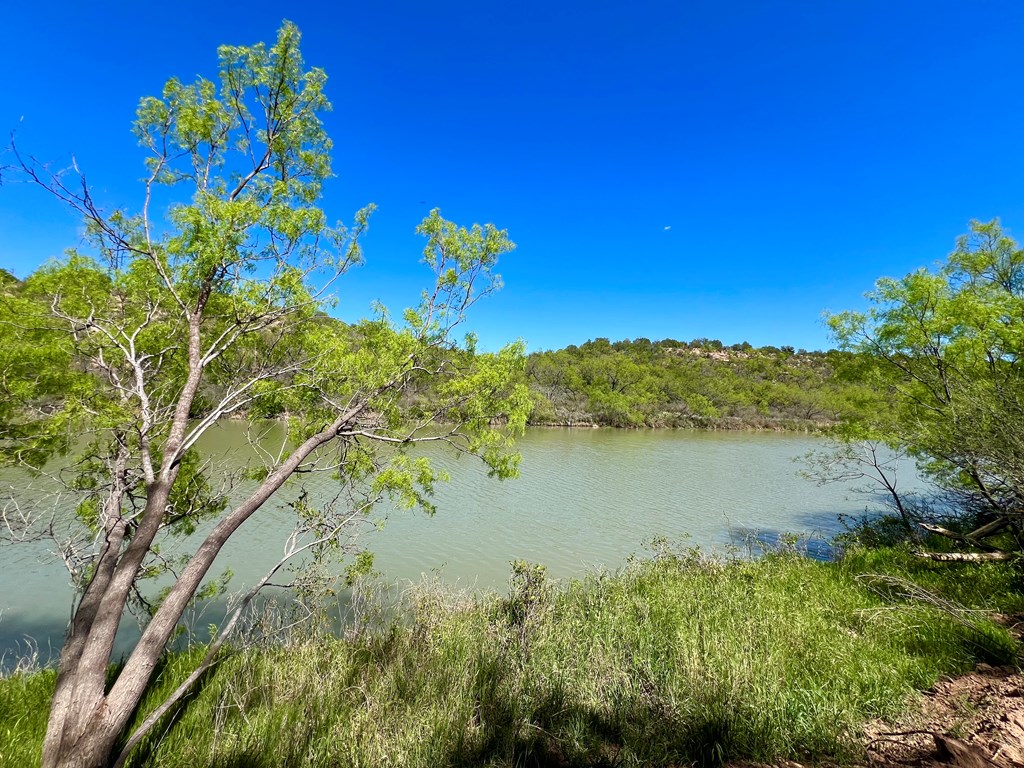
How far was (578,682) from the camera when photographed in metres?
4.58

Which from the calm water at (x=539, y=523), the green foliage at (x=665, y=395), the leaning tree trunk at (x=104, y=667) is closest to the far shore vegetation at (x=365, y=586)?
the leaning tree trunk at (x=104, y=667)

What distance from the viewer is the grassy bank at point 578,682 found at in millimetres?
3664

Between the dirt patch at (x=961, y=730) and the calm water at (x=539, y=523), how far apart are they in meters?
6.87

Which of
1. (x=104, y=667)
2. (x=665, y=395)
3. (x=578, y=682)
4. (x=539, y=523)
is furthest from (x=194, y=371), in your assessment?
(x=665, y=395)

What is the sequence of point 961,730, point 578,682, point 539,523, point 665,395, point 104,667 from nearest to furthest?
point 961,730
point 104,667
point 578,682
point 539,523
point 665,395

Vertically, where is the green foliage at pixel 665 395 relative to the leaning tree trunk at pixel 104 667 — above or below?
above

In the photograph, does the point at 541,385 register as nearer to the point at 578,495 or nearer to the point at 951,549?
the point at 578,495

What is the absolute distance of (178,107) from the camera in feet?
17.5

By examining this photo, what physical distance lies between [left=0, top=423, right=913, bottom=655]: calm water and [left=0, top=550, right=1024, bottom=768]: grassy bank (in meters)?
3.15

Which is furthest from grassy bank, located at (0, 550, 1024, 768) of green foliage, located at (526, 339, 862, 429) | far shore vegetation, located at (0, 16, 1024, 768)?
green foliage, located at (526, 339, 862, 429)

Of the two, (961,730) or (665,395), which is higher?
(665,395)

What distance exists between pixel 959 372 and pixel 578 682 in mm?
9543

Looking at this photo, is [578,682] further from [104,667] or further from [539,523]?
[539,523]

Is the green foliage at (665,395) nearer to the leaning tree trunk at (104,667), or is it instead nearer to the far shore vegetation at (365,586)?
the far shore vegetation at (365,586)
